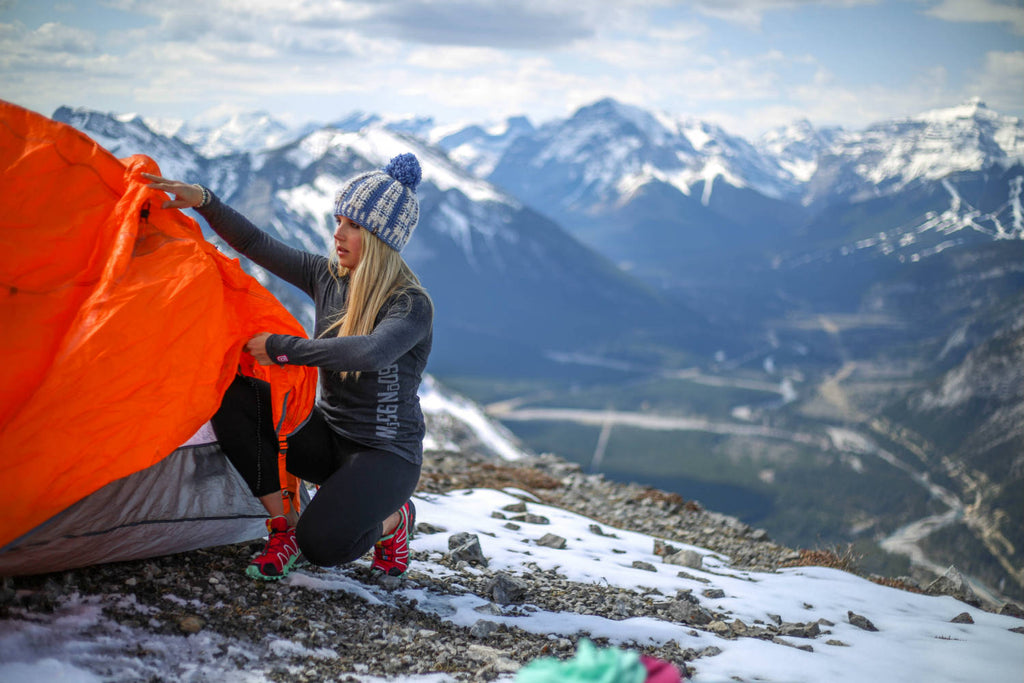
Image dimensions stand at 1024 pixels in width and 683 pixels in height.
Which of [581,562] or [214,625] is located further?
[581,562]

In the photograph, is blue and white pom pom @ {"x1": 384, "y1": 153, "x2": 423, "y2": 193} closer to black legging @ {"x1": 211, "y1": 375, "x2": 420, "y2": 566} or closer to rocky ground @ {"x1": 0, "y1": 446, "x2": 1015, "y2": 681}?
black legging @ {"x1": 211, "y1": 375, "x2": 420, "y2": 566}

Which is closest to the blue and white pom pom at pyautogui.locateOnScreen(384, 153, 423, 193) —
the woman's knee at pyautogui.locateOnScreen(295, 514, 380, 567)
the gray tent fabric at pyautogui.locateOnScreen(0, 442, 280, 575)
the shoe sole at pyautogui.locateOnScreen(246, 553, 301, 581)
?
the gray tent fabric at pyautogui.locateOnScreen(0, 442, 280, 575)

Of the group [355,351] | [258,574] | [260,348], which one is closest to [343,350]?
[355,351]

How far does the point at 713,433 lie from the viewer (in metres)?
192

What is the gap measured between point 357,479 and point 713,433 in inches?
7735

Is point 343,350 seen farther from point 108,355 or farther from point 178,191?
point 178,191

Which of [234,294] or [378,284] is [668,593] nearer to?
[378,284]

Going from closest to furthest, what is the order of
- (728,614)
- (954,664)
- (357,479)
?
1. (357,479)
2. (954,664)
3. (728,614)

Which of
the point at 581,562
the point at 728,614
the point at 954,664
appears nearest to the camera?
the point at 954,664

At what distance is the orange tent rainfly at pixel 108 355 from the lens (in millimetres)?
4195

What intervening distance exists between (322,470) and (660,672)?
377cm

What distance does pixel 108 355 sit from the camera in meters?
4.37

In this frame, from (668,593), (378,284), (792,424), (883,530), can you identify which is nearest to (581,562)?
(668,593)

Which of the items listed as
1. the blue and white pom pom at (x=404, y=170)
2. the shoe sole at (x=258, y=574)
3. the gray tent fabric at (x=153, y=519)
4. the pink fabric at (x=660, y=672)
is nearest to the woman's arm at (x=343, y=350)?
the gray tent fabric at (x=153, y=519)
